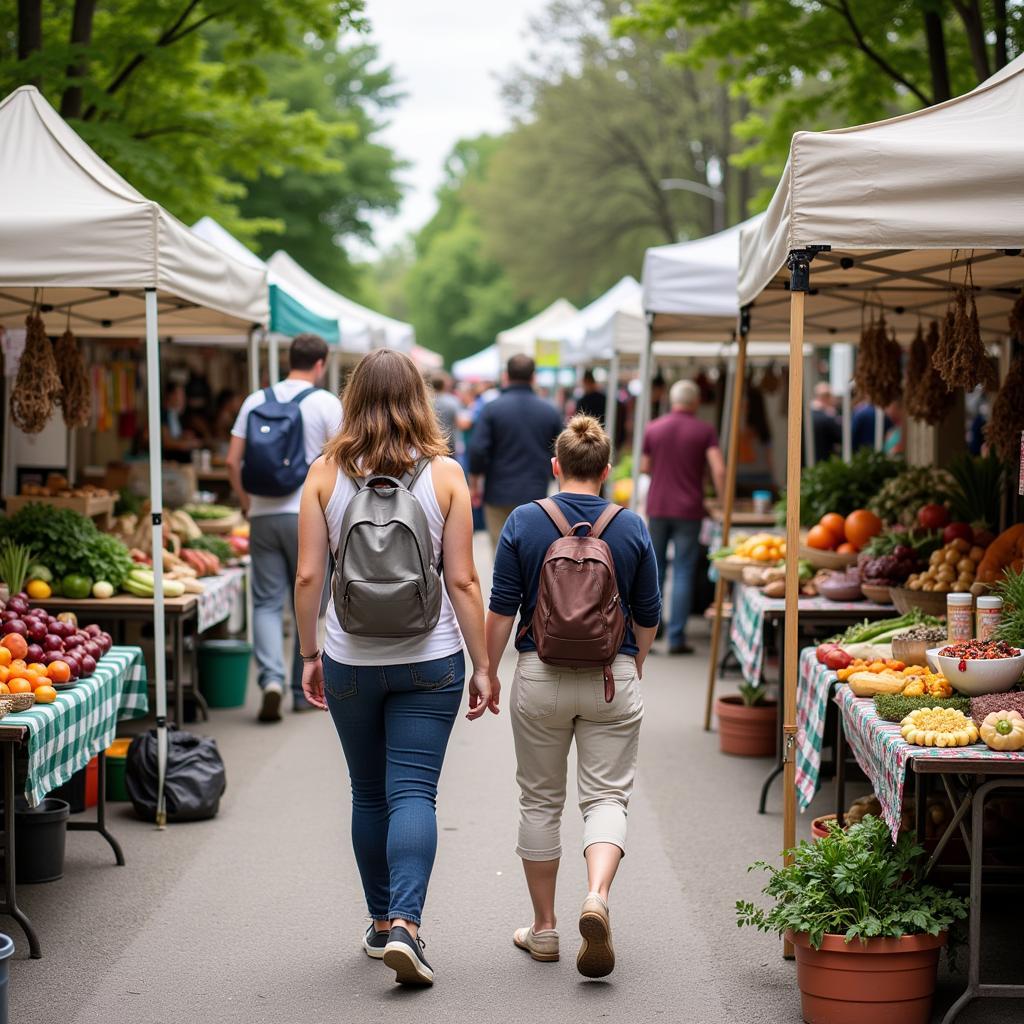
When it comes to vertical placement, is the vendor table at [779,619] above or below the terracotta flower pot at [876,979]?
above

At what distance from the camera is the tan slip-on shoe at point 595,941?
475 centimetres

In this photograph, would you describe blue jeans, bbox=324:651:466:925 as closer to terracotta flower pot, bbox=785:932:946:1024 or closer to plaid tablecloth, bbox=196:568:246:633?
terracotta flower pot, bbox=785:932:946:1024

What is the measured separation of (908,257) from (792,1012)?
362 centimetres

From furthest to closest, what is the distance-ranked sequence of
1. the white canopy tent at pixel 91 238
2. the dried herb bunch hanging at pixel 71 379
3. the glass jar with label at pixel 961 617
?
the dried herb bunch hanging at pixel 71 379, the white canopy tent at pixel 91 238, the glass jar with label at pixel 961 617

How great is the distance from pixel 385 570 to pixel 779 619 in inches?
153

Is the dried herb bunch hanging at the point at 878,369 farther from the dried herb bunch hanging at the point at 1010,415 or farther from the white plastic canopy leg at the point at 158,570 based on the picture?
the white plastic canopy leg at the point at 158,570

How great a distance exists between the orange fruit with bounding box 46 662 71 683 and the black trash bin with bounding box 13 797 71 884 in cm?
54

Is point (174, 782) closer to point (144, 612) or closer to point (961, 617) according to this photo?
point (144, 612)

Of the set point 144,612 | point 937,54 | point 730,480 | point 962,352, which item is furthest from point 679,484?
point 962,352

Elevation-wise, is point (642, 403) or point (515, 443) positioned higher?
point (642, 403)

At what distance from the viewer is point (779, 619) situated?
800 centimetres

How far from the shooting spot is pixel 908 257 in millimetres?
6855

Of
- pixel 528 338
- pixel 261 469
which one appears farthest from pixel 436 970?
pixel 528 338

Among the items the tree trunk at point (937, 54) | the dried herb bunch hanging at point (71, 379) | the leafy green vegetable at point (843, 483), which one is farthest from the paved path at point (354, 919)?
the tree trunk at point (937, 54)
